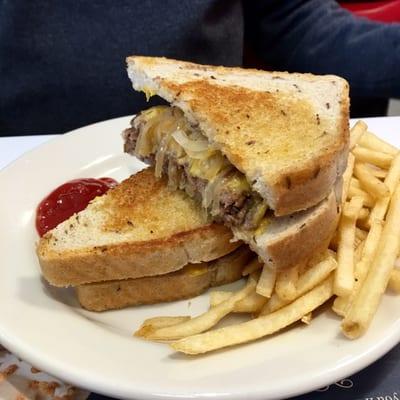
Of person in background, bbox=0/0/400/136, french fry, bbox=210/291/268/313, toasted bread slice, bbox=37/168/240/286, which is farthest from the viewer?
person in background, bbox=0/0/400/136

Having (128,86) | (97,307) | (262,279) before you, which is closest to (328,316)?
(262,279)

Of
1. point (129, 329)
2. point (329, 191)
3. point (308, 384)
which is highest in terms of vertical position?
point (329, 191)

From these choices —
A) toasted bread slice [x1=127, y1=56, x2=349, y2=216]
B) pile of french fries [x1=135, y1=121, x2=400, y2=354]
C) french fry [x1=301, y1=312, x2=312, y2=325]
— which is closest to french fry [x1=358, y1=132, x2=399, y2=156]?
toasted bread slice [x1=127, y1=56, x2=349, y2=216]

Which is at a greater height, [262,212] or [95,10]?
[95,10]

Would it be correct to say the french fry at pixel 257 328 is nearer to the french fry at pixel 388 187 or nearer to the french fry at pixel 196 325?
the french fry at pixel 196 325

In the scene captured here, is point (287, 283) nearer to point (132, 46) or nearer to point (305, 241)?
point (305, 241)

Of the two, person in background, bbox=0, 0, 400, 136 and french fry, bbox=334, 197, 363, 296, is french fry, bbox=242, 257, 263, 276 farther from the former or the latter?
person in background, bbox=0, 0, 400, 136

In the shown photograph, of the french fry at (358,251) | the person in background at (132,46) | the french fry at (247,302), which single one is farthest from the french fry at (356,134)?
the person in background at (132,46)

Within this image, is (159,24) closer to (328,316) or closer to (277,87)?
(277,87)
